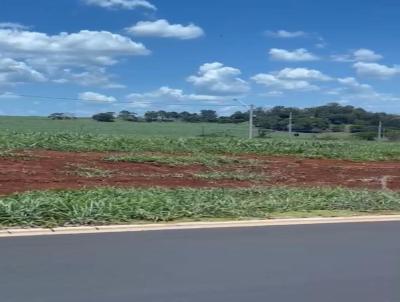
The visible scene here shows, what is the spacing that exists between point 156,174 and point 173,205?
6.71 meters

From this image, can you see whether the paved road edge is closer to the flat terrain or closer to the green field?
the green field

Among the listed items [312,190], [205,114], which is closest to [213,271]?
[312,190]

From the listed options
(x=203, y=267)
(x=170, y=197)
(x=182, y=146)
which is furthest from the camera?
(x=182, y=146)

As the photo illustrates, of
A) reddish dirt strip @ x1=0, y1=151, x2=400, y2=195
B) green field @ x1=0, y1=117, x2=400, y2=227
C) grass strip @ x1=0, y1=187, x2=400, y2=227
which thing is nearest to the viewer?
grass strip @ x1=0, y1=187, x2=400, y2=227

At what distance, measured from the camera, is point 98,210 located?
10.4 metres

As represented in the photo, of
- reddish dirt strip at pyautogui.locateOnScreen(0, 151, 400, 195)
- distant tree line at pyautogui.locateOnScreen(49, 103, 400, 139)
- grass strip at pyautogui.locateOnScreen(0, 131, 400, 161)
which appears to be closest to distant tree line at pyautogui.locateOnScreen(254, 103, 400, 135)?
distant tree line at pyautogui.locateOnScreen(49, 103, 400, 139)

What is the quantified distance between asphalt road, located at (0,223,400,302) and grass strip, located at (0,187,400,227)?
3.65ft

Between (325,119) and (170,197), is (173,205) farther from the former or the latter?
(325,119)

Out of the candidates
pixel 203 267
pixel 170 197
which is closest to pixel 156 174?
pixel 170 197

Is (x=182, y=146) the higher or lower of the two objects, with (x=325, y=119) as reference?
lower

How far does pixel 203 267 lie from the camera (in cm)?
738

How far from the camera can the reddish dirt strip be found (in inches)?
631

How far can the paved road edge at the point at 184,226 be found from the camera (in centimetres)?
916

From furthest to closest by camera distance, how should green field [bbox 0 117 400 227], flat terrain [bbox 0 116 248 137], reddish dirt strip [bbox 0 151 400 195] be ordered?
flat terrain [bbox 0 116 248 137] < reddish dirt strip [bbox 0 151 400 195] < green field [bbox 0 117 400 227]
